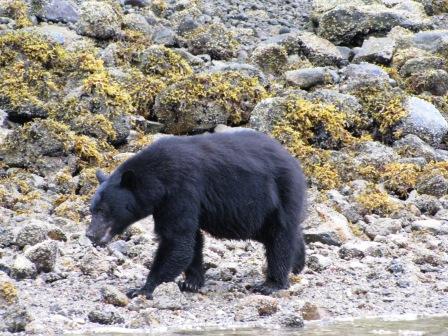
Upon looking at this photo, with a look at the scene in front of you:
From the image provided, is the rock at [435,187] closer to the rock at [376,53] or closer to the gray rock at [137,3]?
the rock at [376,53]

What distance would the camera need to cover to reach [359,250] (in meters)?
10.4

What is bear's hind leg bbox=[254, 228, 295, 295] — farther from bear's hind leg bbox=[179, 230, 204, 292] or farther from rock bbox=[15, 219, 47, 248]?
rock bbox=[15, 219, 47, 248]

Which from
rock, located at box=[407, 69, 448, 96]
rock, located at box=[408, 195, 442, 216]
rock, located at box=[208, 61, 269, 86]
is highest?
rock, located at box=[208, 61, 269, 86]

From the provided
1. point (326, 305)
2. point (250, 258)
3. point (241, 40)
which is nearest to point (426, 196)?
point (250, 258)

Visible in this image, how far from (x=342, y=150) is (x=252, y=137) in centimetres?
478

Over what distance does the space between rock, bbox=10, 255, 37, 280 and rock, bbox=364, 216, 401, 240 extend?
381 centimetres

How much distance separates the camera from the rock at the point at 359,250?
10.4m

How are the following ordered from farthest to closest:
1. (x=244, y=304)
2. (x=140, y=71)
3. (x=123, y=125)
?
(x=140, y=71), (x=123, y=125), (x=244, y=304)

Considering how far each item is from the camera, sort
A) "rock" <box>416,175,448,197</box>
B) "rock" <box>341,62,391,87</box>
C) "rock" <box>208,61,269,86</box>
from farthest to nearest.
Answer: "rock" <box>341,62,391,87</box>
"rock" <box>208,61,269,86</box>
"rock" <box>416,175,448,197</box>

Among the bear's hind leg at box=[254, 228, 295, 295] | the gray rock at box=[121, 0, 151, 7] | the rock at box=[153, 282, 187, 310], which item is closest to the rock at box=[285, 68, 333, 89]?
the gray rock at box=[121, 0, 151, 7]

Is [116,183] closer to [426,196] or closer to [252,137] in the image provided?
[252,137]

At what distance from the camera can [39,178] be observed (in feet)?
40.0

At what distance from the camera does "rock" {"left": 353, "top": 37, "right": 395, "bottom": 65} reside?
17391mm

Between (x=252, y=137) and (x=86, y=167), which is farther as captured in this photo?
(x=86, y=167)
